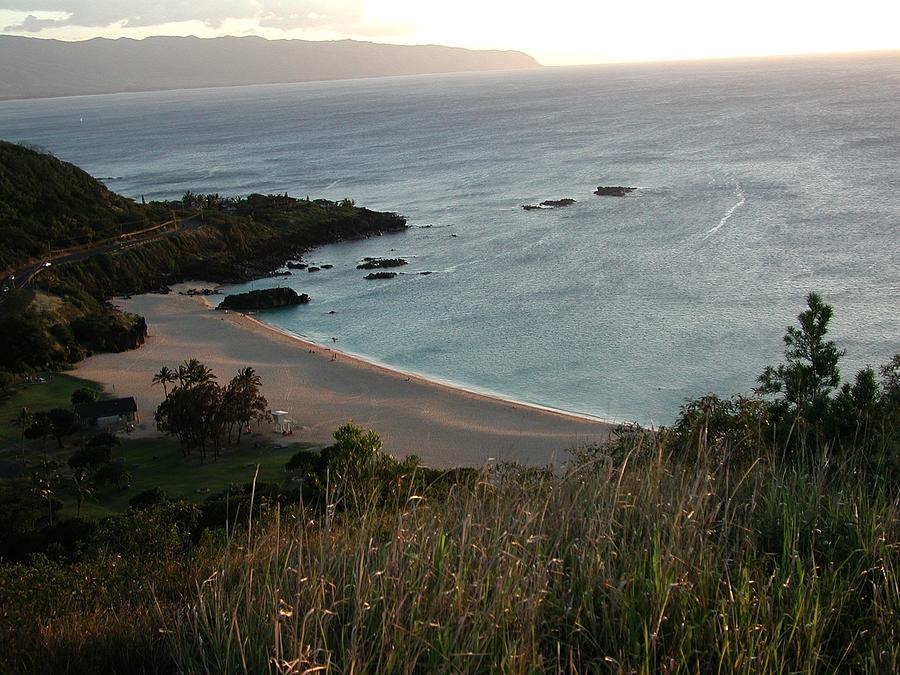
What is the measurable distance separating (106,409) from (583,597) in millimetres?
27638

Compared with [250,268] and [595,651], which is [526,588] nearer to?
[595,651]

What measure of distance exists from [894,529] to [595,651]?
2.64 metres

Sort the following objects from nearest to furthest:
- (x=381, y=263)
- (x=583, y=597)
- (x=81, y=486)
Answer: (x=583, y=597), (x=81, y=486), (x=381, y=263)

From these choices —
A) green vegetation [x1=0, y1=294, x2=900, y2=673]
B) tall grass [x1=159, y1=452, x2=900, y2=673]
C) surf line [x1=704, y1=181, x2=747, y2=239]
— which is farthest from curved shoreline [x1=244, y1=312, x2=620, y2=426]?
surf line [x1=704, y1=181, x2=747, y2=239]

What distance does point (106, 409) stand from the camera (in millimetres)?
29812

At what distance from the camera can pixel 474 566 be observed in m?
5.81

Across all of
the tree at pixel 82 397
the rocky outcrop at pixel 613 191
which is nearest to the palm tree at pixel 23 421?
the tree at pixel 82 397

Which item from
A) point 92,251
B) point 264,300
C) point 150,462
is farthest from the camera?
point 92,251

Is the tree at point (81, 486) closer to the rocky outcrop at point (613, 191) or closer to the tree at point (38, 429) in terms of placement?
the tree at point (38, 429)

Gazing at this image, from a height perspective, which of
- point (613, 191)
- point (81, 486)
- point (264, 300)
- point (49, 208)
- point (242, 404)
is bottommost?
point (81, 486)

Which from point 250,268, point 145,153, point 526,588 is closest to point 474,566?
point 526,588

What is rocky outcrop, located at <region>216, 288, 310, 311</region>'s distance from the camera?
50062 mm

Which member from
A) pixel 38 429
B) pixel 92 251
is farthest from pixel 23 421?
pixel 92 251

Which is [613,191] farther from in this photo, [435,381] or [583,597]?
[583,597]
